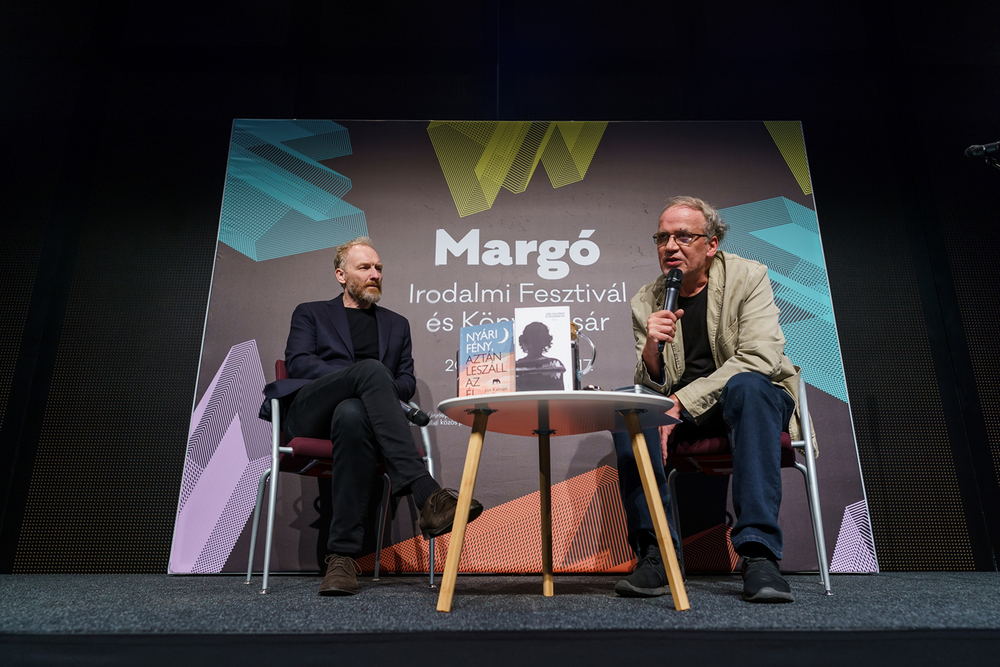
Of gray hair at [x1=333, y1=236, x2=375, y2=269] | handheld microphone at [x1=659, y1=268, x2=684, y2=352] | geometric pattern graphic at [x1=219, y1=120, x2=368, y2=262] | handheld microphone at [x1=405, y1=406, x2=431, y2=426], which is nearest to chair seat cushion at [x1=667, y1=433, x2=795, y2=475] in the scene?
handheld microphone at [x1=659, y1=268, x2=684, y2=352]

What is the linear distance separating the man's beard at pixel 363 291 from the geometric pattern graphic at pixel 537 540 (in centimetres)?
105

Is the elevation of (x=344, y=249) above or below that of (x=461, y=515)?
above

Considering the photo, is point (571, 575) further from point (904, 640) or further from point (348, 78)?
point (348, 78)

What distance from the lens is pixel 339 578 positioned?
1790 millimetres

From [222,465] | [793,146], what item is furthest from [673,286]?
[222,465]

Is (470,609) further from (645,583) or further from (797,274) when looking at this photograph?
(797,274)

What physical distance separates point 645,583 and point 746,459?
0.44 metres

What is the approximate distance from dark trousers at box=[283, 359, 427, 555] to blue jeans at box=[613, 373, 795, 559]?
2.18 ft

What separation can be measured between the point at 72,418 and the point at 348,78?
2225 millimetres

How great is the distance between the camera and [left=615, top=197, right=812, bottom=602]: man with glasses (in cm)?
163

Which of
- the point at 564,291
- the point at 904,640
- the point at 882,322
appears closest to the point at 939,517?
the point at 882,322

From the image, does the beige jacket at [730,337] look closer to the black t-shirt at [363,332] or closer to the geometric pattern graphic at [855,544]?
the geometric pattern graphic at [855,544]

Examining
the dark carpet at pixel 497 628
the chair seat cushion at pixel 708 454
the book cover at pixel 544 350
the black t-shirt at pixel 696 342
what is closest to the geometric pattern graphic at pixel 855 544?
the dark carpet at pixel 497 628

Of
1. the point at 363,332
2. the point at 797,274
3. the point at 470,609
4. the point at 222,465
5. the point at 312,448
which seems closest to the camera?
the point at 470,609
